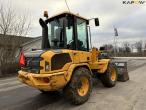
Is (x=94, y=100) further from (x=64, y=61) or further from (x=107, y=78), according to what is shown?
(x=107, y=78)

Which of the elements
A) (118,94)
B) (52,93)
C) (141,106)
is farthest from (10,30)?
(141,106)

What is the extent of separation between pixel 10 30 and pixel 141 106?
1785cm

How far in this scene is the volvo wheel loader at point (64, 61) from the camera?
274 inches

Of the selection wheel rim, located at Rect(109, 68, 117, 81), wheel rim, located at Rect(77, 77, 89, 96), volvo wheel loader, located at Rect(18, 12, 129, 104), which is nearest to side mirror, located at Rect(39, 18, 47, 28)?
volvo wheel loader, located at Rect(18, 12, 129, 104)

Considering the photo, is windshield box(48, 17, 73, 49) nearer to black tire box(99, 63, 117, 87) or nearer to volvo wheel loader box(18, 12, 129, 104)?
volvo wheel loader box(18, 12, 129, 104)

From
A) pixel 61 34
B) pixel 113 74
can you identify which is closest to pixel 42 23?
pixel 61 34

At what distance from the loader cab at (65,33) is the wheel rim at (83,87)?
3.49ft

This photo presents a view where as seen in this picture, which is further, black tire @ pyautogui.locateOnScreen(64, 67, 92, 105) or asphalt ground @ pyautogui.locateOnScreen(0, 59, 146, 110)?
black tire @ pyautogui.locateOnScreen(64, 67, 92, 105)

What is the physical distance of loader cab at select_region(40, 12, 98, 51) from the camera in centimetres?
795

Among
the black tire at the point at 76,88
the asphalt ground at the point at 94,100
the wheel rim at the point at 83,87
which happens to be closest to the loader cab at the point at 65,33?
the black tire at the point at 76,88

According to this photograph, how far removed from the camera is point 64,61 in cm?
730

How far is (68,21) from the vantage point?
8.06 meters

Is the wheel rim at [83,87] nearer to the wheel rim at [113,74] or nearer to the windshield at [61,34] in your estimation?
the windshield at [61,34]

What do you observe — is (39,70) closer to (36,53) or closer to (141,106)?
(36,53)
